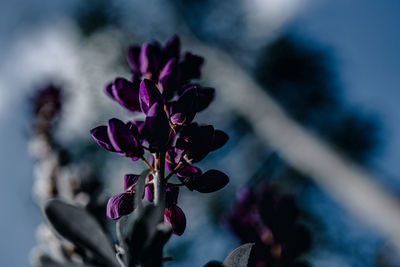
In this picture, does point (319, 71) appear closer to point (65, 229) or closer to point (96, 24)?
point (96, 24)

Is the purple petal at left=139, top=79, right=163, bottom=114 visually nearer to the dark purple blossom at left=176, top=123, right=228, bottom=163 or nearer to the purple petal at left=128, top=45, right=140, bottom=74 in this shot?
the dark purple blossom at left=176, top=123, right=228, bottom=163

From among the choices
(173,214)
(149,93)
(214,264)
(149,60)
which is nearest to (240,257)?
(214,264)

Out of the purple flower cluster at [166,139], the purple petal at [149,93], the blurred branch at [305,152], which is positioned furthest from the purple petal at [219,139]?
the blurred branch at [305,152]

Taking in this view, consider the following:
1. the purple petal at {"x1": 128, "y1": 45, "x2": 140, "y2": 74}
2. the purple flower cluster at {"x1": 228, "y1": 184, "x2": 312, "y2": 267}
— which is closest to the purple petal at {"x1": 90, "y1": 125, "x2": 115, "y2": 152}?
the purple petal at {"x1": 128, "y1": 45, "x2": 140, "y2": 74}

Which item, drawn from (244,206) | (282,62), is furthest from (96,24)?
(244,206)

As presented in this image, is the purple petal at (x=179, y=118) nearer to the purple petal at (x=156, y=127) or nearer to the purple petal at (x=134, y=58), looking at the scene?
the purple petal at (x=156, y=127)

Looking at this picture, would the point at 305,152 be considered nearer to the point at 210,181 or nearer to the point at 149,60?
the point at 149,60
